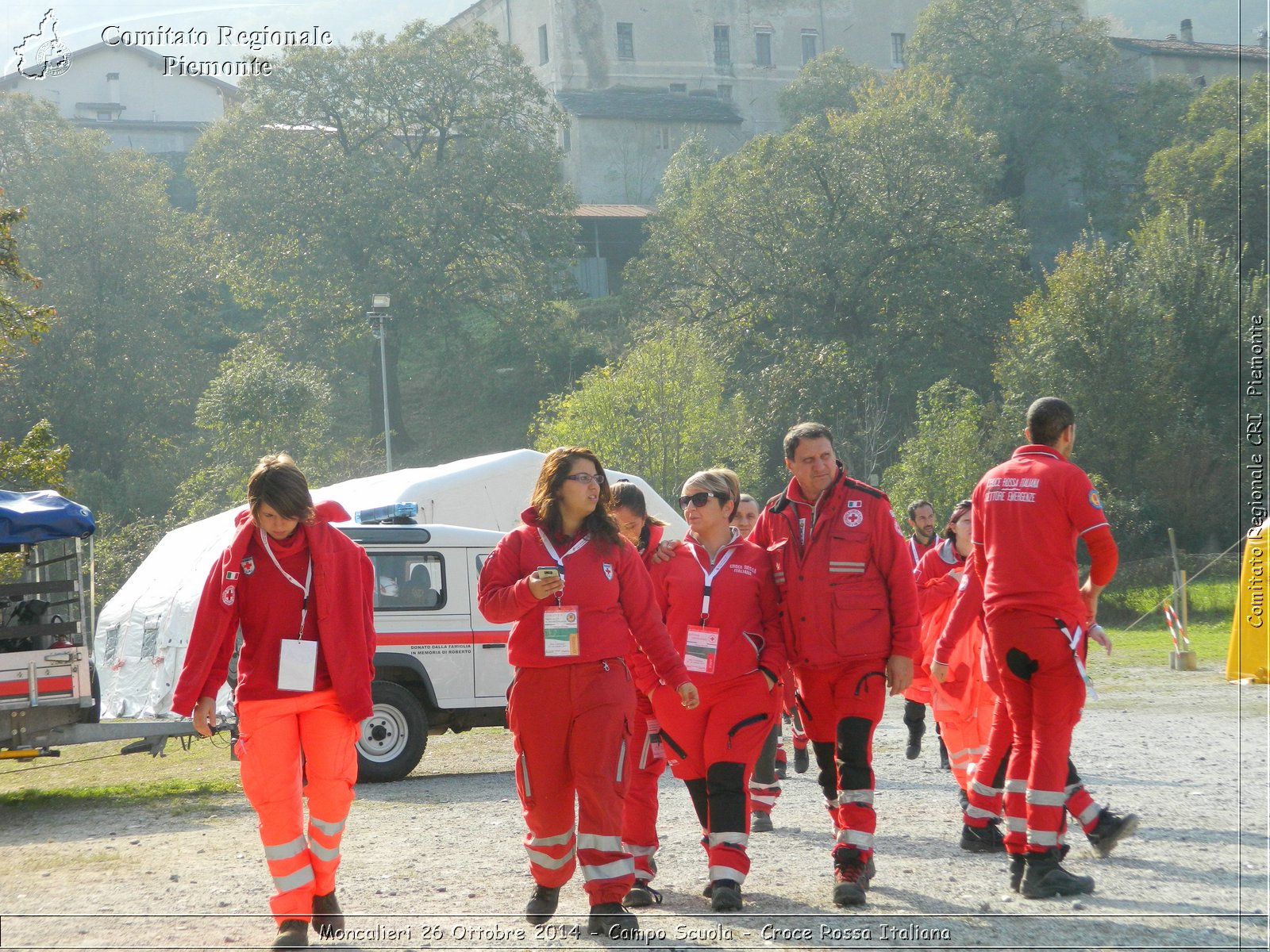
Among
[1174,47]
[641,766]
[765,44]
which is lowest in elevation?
[641,766]

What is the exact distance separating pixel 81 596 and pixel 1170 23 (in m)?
88.3

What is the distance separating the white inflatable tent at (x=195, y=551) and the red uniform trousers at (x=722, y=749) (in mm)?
9806

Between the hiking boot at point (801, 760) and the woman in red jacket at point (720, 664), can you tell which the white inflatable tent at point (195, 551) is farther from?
the woman in red jacket at point (720, 664)

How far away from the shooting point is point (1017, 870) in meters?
6.25

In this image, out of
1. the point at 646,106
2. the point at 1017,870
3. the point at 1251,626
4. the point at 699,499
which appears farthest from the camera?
the point at 646,106

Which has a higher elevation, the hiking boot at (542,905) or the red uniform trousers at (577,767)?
the red uniform trousers at (577,767)

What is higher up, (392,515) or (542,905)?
(392,515)

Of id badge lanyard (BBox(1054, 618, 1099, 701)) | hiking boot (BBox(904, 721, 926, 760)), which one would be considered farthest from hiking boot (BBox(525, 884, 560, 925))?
hiking boot (BBox(904, 721, 926, 760))

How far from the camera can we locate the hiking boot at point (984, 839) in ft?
24.1

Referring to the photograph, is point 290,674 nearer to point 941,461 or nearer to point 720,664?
point 720,664

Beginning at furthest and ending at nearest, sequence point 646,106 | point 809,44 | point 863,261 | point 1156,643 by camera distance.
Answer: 1. point 809,44
2. point 646,106
3. point 863,261
4. point 1156,643

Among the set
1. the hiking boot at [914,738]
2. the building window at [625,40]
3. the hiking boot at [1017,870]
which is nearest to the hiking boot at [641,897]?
the hiking boot at [1017,870]

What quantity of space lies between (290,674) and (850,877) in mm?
2584

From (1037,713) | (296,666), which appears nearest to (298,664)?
(296,666)
